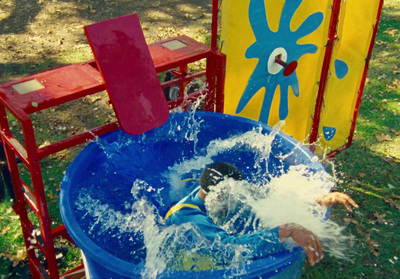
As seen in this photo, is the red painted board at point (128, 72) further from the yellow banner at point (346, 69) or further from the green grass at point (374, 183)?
the yellow banner at point (346, 69)

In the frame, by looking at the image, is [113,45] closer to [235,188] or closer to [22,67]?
[235,188]

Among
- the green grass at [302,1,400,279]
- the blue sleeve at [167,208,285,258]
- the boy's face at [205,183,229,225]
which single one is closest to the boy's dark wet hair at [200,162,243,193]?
the boy's face at [205,183,229,225]

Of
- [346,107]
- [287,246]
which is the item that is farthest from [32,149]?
[346,107]

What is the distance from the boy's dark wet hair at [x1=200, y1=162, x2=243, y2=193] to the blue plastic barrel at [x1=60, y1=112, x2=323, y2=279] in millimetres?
567

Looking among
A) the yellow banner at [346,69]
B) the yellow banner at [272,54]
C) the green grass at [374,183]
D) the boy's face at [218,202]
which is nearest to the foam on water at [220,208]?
the boy's face at [218,202]

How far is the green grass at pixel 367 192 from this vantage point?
12.5 ft

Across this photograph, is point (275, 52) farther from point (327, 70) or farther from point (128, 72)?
point (128, 72)

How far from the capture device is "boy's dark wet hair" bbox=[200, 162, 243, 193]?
2951 mm

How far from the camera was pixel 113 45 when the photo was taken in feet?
9.80

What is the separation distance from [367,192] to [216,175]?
2238 mm

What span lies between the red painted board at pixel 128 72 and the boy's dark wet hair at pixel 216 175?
1.71 feet

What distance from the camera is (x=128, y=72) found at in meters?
3.06

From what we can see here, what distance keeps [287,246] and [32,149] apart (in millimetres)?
1542

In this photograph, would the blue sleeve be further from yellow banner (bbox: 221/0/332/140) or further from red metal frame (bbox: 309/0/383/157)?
red metal frame (bbox: 309/0/383/157)
